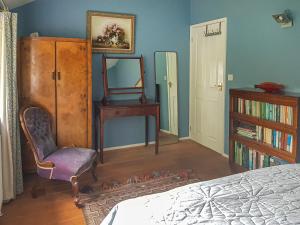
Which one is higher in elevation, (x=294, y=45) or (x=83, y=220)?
(x=294, y=45)

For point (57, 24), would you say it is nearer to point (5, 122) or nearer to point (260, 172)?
point (5, 122)

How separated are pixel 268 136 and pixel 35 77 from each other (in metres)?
2.67

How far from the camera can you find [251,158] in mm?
3166

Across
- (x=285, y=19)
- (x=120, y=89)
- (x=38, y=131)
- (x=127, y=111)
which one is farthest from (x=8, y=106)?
(x=285, y=19)

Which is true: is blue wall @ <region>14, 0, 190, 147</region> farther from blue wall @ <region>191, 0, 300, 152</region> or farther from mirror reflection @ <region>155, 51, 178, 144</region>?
blue wall @ <region>191, 0, 300, 152</region>

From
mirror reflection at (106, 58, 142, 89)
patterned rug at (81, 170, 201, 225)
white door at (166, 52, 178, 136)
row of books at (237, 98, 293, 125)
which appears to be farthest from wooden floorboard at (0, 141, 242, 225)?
mirror reflection at (106, 58, 142, 89)

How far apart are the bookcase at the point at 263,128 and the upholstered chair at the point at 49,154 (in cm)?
173

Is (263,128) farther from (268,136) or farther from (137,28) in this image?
(137,28)

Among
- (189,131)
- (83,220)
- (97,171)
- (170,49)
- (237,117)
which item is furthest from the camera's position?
(189,131)

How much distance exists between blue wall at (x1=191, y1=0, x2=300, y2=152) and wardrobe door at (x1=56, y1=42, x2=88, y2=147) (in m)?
2.01

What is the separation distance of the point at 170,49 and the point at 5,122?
114 inches

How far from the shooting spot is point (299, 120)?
2.53 m

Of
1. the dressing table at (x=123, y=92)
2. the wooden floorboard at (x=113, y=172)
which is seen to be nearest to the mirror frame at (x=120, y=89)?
the dressing table at (x=123, y=92)

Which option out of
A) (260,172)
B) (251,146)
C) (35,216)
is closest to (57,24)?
(35,216)
